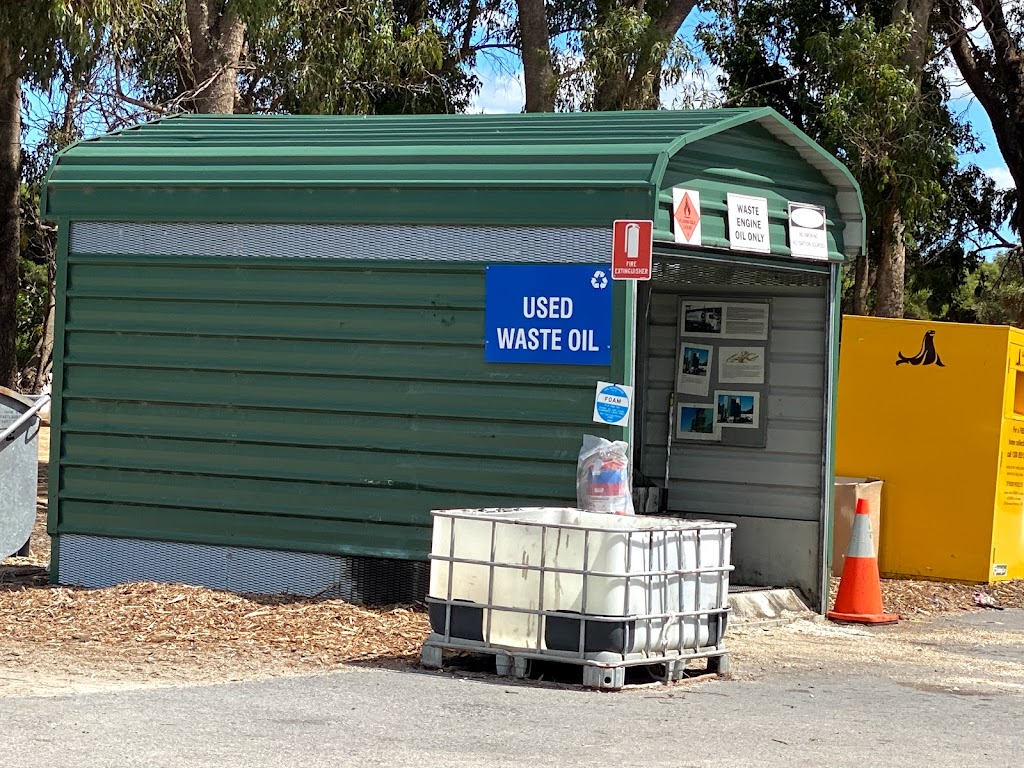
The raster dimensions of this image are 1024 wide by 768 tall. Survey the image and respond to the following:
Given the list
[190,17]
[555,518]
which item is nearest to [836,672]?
[555,518]

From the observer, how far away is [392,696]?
752 cm

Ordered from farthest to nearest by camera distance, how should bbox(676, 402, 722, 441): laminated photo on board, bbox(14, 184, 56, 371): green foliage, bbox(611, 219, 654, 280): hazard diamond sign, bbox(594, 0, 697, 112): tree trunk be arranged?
bbox(14, 184, 56, 371): green foliage, bbox(594, 0, 697, 112): tree trunk, bbox(676, 402, 722, 441): laminated photo on board, bbox(611, 219, 654, 280): hazard diamond sign

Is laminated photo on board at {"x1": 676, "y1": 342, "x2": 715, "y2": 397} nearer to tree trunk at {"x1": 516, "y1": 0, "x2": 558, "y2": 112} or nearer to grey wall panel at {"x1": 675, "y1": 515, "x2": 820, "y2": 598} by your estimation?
grey wall panel at {"x1": 675, "y1": 515, "x2": 820, "y2": 598}

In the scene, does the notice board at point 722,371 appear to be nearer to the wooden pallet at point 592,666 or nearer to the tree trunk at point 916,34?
the wooden pallet at point 592,666

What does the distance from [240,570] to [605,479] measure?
2.64 metres

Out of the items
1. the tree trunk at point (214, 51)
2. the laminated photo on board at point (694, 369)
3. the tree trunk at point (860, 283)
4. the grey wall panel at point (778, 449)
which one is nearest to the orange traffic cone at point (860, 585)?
the grey wall panel at point (778, 449)

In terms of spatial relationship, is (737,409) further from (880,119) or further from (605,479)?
(880,119)

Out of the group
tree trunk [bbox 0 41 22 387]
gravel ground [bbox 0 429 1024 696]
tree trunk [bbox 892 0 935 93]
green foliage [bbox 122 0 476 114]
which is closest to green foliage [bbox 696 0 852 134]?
tree trunk [bbox 892 0 935 93]

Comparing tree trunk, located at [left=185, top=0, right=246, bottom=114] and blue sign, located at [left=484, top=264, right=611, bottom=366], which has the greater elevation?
tree trunk, located at [left=185, top=0, right=246, bottom=114]

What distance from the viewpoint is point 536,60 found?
67.9 feet

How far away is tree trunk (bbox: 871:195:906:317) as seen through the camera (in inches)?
872

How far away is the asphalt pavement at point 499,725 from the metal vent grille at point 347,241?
2.80 meters

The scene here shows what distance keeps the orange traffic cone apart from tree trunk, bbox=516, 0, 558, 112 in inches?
411

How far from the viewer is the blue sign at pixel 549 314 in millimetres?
9641
